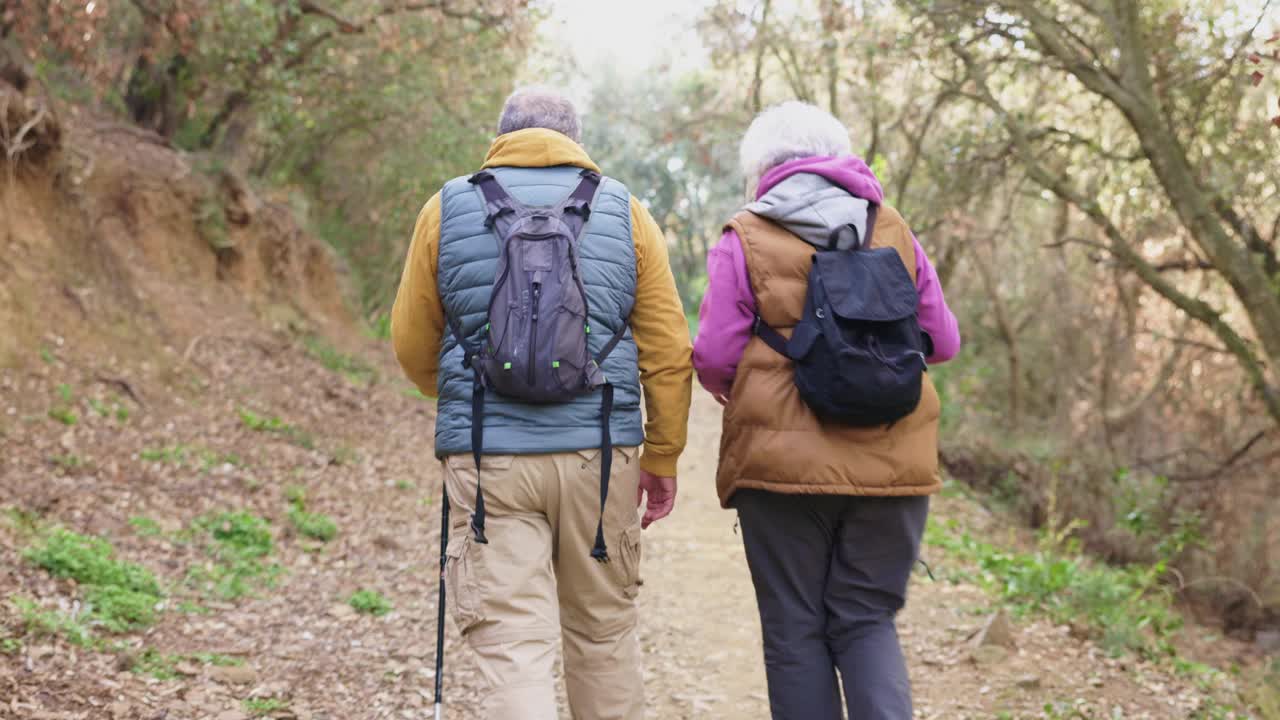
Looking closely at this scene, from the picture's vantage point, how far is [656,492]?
3504mm

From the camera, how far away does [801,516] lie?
326 cm

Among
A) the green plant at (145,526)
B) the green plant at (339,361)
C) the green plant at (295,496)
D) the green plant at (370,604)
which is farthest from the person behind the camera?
the green plant at (339,361)

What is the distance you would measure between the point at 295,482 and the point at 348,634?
3.25m

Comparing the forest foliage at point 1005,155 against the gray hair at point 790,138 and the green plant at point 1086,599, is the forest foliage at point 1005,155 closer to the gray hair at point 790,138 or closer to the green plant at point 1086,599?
the green plant at point 1086,599

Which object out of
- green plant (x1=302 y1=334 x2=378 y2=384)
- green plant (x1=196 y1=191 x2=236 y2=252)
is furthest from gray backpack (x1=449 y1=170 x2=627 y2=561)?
green plant (x1=302 y1=334 x2=378 y2=384)

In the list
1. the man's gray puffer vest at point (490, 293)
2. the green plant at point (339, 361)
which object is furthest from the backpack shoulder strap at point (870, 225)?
the green plant at point (339, 361)

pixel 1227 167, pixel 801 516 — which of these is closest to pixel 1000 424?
pixel 1227 167

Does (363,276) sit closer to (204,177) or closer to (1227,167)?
(204,177)

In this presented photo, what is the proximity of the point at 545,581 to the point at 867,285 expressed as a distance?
1.26m

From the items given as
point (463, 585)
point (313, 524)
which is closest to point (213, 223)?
point (313, 524)

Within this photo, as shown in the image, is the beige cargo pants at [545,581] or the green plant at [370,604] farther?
the green plant at [370,604]

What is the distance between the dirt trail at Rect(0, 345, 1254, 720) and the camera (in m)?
4.62

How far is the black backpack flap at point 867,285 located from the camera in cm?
313

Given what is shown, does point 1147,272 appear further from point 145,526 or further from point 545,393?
point 145,526
